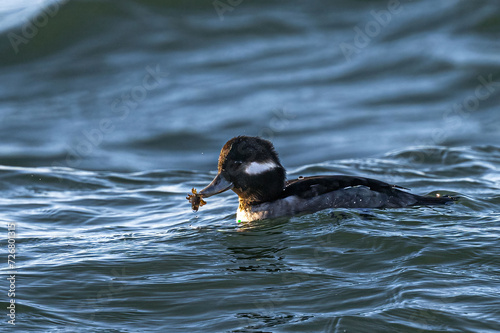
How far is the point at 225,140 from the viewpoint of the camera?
14.1m

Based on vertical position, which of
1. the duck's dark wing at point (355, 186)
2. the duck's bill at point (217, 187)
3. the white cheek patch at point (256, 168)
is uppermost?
the white cheek patch at point (256, 168)

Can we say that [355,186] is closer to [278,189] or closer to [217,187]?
[278,189]

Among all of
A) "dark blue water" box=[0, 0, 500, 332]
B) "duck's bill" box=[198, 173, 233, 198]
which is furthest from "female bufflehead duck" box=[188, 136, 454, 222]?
"dark blue water" box=[0, 0, 500, 332]

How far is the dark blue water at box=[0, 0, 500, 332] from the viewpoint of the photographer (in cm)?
642

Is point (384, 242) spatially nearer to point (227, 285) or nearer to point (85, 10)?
point (227, 285)

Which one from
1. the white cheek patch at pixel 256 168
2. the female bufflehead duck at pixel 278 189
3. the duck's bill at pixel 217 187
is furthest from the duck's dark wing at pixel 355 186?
the duck's bill at pixel 217 187

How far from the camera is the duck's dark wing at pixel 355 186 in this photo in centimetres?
849

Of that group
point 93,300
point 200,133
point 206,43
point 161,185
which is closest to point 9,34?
point 206,43

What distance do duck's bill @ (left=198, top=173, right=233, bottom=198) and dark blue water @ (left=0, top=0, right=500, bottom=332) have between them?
43 centimetres

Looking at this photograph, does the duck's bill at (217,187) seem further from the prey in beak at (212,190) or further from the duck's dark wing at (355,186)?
the duck's dark wing at (355,186)

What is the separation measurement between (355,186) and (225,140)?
588 cm

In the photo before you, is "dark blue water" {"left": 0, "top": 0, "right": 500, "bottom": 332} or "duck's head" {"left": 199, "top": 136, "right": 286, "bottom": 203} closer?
"dark blue water" {"left": 0, "top": 0, "right": 500, "bottom": 332}

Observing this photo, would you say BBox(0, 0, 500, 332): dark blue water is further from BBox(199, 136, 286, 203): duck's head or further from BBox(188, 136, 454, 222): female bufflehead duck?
BBox(199, 136, 286, 203): duck's head

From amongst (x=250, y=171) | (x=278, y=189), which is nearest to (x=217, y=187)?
(x=250, y=171)
